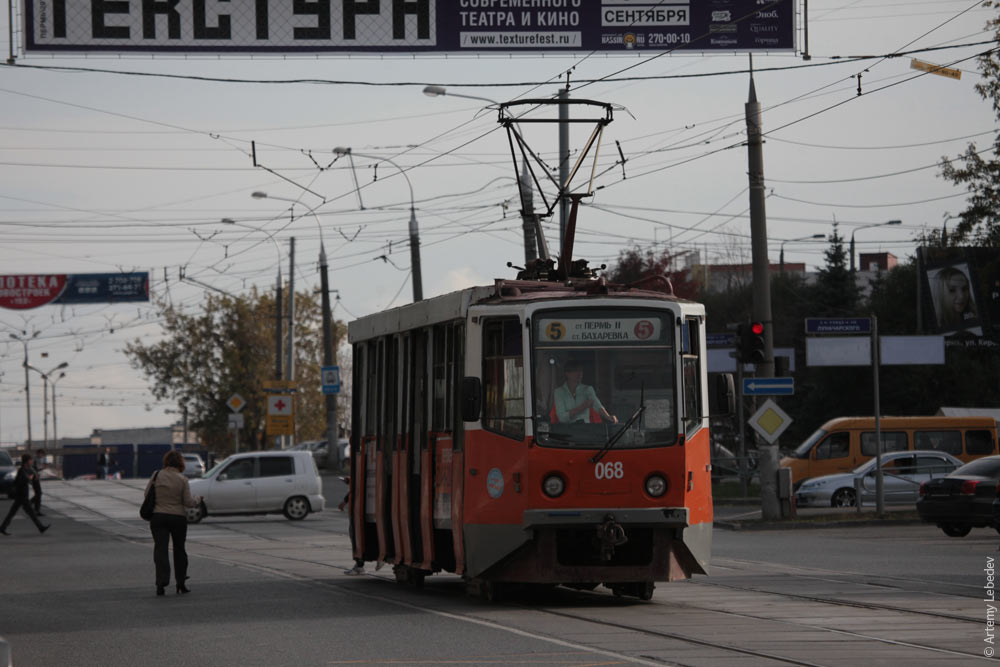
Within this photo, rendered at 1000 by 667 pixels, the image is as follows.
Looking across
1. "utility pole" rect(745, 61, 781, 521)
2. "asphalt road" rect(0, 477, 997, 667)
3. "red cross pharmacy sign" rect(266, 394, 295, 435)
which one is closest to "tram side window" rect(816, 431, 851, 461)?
"utility pole" rect(745, 61, 781, 521)

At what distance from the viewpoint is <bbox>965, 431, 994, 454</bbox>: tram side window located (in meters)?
41.8

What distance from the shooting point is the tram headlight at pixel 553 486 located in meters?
14.3

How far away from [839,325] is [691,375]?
2018cm

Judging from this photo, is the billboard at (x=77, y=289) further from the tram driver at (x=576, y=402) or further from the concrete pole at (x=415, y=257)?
the tram driver at (x=576, y=402)

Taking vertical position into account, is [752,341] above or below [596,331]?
above

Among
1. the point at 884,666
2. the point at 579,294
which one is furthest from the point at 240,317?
the point at 884,666

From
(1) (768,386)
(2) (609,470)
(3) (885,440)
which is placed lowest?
(3) (885,440)

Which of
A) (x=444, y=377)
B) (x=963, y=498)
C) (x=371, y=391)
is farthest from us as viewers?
(x=963, y=498)

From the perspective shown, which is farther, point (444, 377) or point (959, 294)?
point (959, 294)

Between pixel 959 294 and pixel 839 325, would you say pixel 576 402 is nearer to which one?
pixel 839 325

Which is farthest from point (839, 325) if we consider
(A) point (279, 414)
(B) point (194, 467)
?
(B) point (194, 467)

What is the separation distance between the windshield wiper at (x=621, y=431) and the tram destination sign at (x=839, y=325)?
60.8 feet

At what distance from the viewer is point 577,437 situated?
14.4 metres

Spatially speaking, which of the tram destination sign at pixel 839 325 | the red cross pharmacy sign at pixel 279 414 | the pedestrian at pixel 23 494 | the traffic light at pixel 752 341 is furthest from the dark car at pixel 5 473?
the traffic light at pixel 752 341
